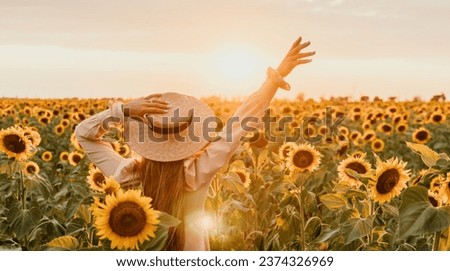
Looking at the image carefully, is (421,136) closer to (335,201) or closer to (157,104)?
(335,201)

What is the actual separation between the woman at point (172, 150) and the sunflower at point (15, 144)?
1406mm

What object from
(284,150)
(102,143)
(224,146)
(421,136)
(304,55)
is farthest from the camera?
(421,136)

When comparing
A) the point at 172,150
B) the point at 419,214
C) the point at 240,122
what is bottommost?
the point at 419,214

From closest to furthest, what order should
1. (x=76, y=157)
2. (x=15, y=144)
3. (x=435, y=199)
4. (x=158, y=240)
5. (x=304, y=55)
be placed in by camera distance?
(x=158, y=240) → (x=435, y=199) → (x=304, y=55) → (x=15, y=144) → (x=76, y=157)

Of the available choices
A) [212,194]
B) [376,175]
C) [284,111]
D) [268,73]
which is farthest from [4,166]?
[284,111]

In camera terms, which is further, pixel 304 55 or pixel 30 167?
pixel 30 167

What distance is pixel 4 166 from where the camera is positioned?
4.52 meters

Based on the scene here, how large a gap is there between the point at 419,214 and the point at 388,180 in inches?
30.2

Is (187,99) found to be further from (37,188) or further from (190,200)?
(37,188)

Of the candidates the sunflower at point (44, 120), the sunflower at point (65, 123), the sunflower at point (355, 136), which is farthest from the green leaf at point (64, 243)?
the sunflower at point (44, 120)

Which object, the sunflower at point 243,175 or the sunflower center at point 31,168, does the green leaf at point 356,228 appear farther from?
the sunflower center at point 31,168

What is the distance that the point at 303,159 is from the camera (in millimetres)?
4828

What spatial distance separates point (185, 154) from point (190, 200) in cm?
22

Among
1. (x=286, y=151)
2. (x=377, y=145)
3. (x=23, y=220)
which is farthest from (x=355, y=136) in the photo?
(x=23, y=220)
